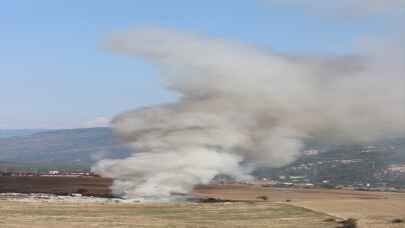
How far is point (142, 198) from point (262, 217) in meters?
28.7

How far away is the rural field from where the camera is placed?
2820 inches

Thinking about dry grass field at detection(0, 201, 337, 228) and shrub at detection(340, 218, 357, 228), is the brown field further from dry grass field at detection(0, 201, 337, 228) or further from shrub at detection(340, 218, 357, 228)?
shrub at detection(340, 218, 357, 228)

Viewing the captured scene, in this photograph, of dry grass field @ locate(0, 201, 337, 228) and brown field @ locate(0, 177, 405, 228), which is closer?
dry grass field @ locate(0, 201, 337, 228)

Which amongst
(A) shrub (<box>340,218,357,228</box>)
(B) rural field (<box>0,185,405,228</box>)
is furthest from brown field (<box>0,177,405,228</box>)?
(A) shrub (<box>340,218,357,228</box>)

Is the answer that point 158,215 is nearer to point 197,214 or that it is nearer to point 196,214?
point 196,214

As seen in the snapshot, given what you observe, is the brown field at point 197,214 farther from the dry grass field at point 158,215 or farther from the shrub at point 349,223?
the shrub at point 349,223

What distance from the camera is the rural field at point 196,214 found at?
7162cm

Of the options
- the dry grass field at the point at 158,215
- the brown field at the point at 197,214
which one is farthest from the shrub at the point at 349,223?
the dry grass field at the point at 158,215

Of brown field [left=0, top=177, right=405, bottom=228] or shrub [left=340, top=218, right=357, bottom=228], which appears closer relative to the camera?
shrub [left=340, top=218, right=357, bottom=228]

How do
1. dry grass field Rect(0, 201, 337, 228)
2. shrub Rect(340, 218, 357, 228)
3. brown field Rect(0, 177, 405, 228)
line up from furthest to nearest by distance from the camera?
brown field Rect(0, 177, 405, 228) → dry grass field Rect(0, 201, 337, 228) → shrub Rect(340, 218, 357, 228)

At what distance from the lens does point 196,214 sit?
3280 inches

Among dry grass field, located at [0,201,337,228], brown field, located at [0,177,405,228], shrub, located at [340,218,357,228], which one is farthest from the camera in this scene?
brown field, located at [0,177,405,228]

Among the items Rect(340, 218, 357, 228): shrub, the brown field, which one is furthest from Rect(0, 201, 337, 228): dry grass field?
Rect(340, 218, 357, 228): shrub

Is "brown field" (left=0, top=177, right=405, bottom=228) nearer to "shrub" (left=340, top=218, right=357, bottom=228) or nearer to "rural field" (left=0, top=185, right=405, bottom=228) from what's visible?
"rural field" (left=0, top=185, right=405, bottom=228)
